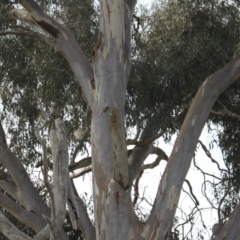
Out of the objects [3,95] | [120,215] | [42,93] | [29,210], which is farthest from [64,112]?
[120,215]

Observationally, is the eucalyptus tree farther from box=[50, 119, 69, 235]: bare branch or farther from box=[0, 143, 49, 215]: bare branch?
box=[50, 119, 69, 235]: bare branch

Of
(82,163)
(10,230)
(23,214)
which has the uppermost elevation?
(82,163)

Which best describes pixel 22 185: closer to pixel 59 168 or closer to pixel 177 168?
pixel 177 168

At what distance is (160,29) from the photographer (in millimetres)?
9609

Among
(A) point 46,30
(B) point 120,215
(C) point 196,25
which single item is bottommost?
(B) point 120,215

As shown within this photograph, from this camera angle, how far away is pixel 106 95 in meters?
7.53

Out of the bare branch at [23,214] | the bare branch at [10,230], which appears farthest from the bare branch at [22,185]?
the bare branch at [10,230]

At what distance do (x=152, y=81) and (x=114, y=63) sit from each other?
4.40 feet

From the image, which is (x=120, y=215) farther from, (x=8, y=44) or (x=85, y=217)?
(x=8, y=44)

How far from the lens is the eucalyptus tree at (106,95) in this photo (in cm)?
732

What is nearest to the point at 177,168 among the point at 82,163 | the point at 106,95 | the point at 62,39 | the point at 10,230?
the point at 106,95

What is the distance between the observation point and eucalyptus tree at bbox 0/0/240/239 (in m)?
7.32

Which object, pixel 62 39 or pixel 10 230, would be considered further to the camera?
pixel 62 39

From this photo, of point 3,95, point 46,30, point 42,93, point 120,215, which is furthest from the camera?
point 3,95
